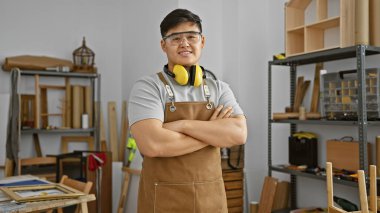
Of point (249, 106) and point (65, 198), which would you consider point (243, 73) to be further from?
point (65, 198)

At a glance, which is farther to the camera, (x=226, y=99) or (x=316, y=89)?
(x=316, y=89)

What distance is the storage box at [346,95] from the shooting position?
2.73 metres

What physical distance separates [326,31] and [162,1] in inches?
74.8

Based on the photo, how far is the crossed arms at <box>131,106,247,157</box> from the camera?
62.5 inches

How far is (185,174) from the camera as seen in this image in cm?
162

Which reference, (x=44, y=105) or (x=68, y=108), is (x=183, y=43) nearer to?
(x=68, y=108)

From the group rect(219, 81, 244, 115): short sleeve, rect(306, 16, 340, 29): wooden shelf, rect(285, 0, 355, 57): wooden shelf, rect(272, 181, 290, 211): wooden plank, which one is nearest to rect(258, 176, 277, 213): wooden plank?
rect(272, 181, 290, 211): wooden plank

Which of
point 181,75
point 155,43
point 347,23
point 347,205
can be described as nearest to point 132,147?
point 155,43

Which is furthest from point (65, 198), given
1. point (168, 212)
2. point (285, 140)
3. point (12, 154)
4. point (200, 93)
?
point (285, 140)

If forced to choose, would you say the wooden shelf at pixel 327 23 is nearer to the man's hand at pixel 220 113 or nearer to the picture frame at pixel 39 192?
the man's hand at pixel 220 113

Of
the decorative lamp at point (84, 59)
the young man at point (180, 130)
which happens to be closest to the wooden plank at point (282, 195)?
the young man at point (180, 130)

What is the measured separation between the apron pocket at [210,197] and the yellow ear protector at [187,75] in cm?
44

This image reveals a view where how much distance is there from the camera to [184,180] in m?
1.61

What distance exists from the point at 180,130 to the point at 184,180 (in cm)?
21
